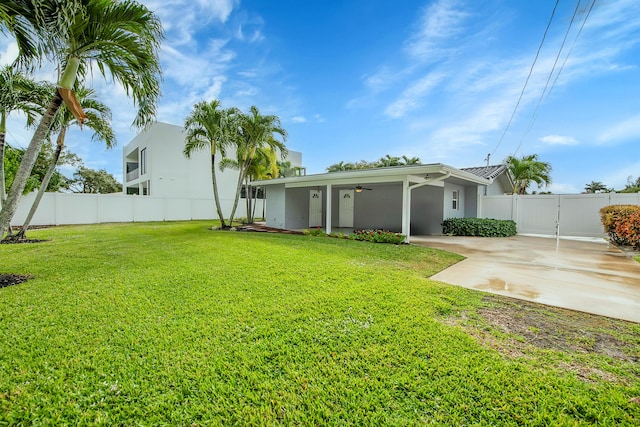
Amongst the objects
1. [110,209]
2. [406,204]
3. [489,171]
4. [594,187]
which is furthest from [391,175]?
[594,187]

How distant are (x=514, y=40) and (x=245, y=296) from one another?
1415 cm

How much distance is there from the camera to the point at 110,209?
19.2 m

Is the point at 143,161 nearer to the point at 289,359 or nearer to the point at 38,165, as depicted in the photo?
the point at 38,165

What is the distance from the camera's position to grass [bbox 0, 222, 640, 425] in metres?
2.11

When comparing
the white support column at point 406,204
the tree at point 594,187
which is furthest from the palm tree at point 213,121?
the tree at point 594,187

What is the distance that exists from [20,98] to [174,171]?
17700mm

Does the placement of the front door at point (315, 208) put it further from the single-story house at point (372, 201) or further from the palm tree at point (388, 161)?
the palm tree at point (388, 161)

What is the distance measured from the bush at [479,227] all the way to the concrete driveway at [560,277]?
12.1 ft

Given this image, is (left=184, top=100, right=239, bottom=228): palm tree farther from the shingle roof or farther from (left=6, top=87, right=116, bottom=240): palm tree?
the shingle roof

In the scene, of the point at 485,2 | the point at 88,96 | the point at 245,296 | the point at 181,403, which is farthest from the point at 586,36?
the point at 88,96

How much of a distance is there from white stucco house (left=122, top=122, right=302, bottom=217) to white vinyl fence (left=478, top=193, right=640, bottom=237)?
20.2m

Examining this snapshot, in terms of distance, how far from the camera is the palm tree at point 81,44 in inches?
169

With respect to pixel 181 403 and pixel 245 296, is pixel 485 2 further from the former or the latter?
pixel 181 403

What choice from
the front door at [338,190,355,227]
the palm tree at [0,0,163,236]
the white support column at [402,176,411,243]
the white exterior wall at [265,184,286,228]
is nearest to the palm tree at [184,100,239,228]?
the white exterior wall at [265,184,286,228]
